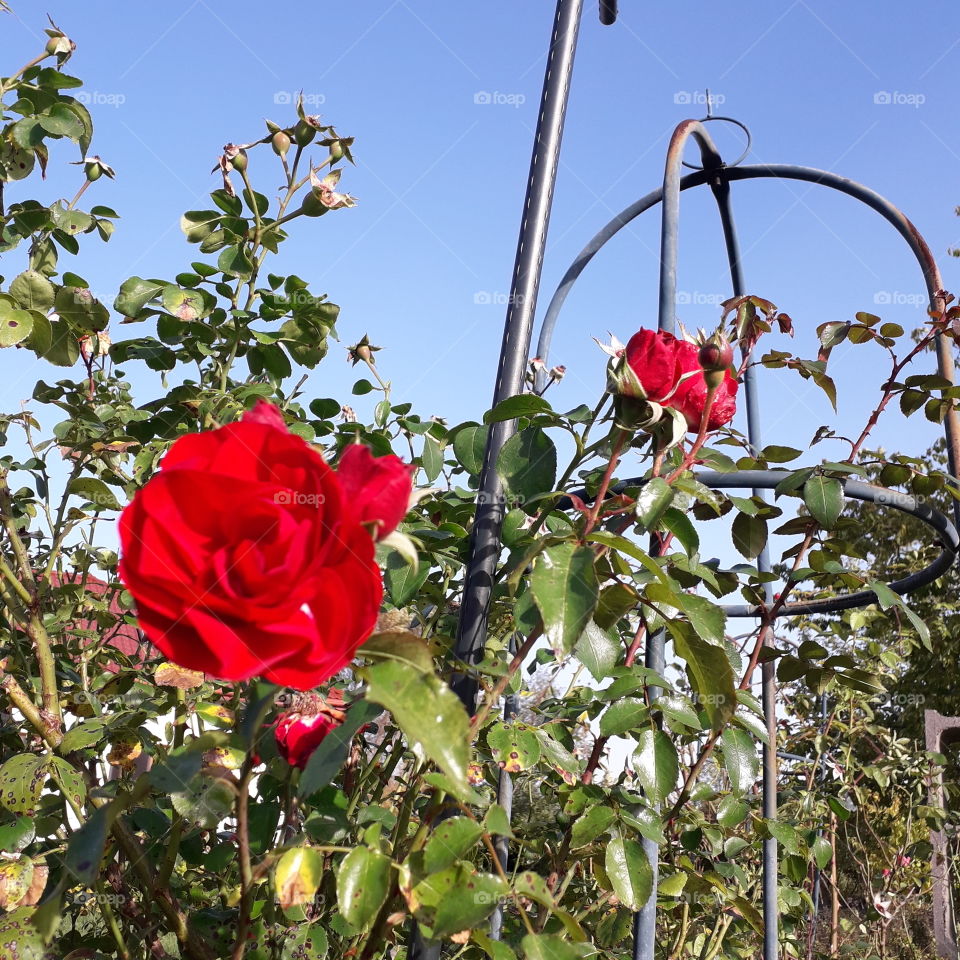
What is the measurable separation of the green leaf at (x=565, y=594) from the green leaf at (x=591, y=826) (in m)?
0.44

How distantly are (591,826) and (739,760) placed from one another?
0.21m

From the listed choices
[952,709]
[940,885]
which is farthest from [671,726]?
[952,709]

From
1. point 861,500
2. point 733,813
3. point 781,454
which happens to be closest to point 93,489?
point 781,454

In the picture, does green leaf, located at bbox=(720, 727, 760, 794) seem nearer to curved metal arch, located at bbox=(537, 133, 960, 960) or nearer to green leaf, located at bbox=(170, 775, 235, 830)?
curved metal arch, located at bbox=(537, 133, 960, 960)

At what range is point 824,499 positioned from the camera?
45.6 inches

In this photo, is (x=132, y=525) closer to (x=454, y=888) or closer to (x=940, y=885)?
(x=454, y=888)

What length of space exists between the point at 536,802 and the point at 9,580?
327 centimetres

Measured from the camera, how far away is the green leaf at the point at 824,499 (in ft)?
3.77

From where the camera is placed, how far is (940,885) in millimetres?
4379

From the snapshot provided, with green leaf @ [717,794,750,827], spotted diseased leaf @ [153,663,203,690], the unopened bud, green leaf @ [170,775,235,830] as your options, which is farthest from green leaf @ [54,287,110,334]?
green leaf @ [717,794,750,827]

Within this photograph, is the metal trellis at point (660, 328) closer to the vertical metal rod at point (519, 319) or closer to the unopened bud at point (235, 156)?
the vertical metal rod at point (519, 319)

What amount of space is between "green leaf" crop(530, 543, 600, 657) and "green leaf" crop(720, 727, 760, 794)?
0.50 m

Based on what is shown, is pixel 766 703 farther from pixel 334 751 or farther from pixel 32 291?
pixel 32 291

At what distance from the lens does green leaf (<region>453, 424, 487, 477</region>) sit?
3.42 ft
